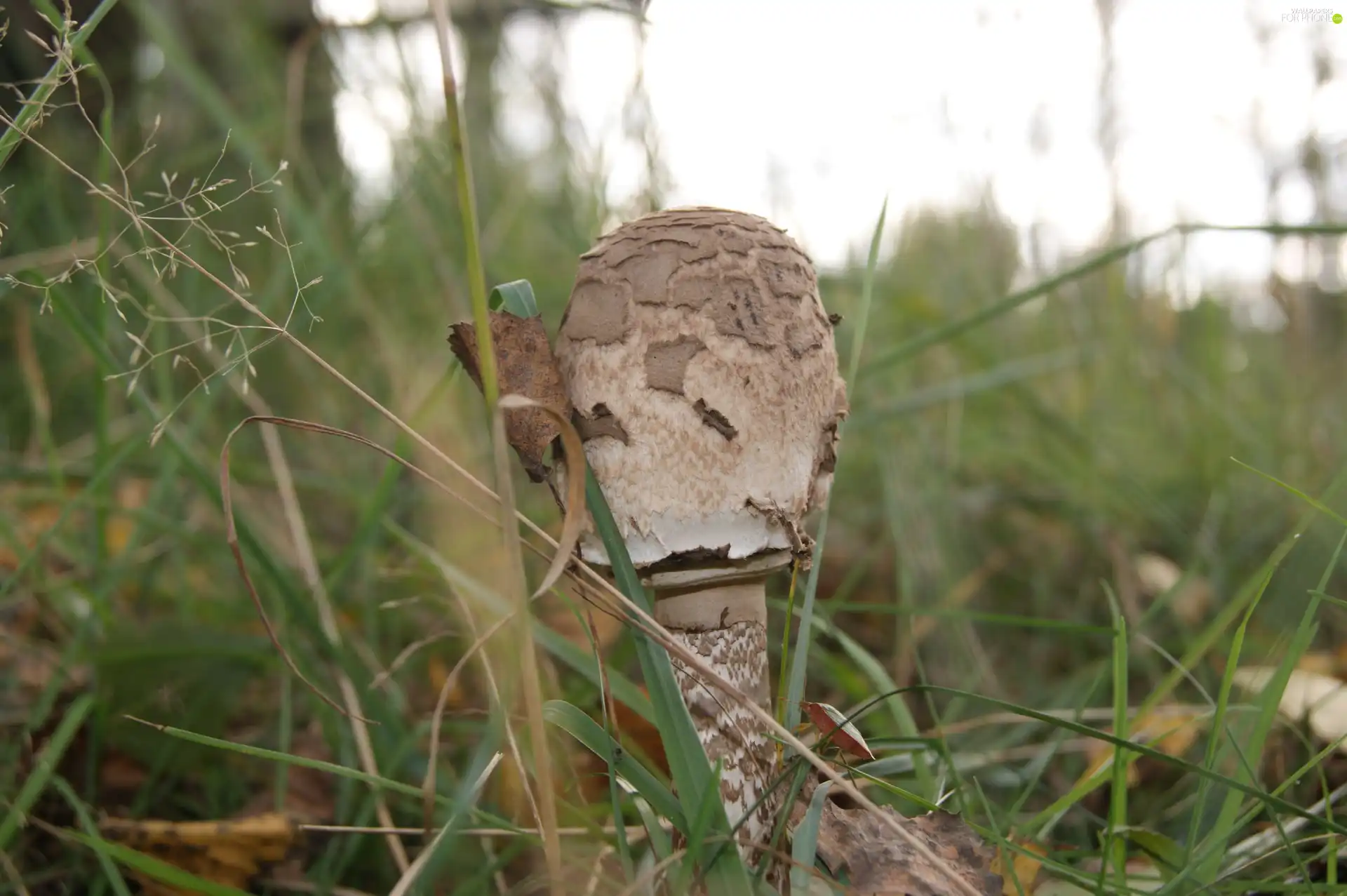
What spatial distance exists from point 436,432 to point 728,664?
3.77 feet

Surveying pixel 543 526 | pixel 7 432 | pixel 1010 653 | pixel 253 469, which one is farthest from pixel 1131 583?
pixel 7 432

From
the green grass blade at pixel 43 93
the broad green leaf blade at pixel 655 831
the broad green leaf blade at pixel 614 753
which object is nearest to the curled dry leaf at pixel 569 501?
the broad green leaf blade at pixel 614 753

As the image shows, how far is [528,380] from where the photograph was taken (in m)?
1.12

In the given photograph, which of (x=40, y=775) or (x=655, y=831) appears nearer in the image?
(x=655, y=831)

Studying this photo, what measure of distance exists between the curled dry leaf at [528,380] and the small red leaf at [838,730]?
1.38ft

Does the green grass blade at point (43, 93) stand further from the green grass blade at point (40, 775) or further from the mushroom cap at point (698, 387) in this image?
the green grass blade at point (40, 775)

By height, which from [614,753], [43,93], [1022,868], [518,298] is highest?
[43,93]

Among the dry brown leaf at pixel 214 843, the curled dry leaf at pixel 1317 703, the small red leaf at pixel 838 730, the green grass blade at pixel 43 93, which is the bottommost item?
the curled dry leaf at pixel 1317 703

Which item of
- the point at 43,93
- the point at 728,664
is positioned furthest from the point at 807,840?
the point at 43,93

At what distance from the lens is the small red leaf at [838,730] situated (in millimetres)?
1126

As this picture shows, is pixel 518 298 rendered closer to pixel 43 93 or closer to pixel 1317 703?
pixel 43 93

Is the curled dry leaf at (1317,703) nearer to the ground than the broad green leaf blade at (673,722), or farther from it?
nearer to the ground

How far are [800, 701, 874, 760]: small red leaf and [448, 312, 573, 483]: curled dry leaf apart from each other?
42cm

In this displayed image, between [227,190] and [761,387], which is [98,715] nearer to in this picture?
[761,387]
